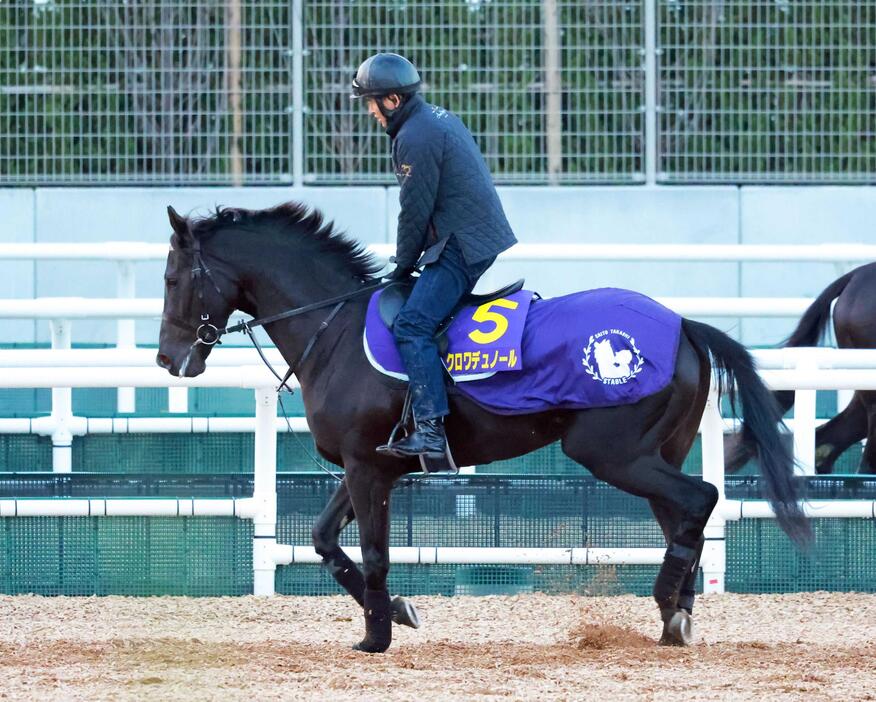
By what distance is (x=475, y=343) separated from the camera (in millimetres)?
6191

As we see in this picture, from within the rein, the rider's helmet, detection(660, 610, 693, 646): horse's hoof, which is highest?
the rider's helmet

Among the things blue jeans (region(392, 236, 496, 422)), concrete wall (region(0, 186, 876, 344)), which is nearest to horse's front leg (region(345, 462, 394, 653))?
blue jeans (region(392, 236, 496, 422))

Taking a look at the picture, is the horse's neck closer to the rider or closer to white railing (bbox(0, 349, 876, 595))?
the rider

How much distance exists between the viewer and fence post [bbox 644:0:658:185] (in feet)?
44.5

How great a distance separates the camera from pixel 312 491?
757 centimetres

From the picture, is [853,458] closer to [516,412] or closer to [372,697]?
[516,412]

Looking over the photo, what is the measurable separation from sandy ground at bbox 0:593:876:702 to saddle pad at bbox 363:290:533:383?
1033mm

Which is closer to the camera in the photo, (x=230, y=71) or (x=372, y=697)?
(x=372, y=697)

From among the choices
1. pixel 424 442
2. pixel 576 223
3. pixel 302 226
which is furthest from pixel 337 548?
pixel 576 223

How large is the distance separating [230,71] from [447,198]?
25.5 ft

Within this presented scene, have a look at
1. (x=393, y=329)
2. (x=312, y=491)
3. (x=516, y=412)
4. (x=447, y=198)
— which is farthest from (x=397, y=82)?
(x=312, y=491)

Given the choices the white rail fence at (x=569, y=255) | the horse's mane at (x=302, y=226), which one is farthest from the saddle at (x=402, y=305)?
the white rail fence at (x=569, y=255)

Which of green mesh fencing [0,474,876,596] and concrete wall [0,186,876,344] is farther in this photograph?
concrete wall [0,186,876,344]

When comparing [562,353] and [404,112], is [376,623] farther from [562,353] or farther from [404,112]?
[404,112]
